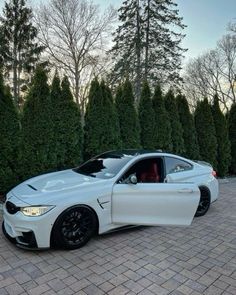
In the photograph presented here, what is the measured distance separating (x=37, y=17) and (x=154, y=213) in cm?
1897

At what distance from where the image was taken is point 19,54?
60.0 feet

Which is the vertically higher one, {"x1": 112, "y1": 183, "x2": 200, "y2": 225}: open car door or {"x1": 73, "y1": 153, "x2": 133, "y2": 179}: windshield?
{"x1": 73, "y1": 153, "x2": 133, "y2": 179}: windshield

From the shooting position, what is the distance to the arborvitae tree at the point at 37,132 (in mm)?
6109

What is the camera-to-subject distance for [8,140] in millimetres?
5977

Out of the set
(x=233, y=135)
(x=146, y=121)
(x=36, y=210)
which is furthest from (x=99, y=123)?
(x=233, y=135)

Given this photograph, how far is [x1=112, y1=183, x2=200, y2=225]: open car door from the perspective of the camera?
3.90 m

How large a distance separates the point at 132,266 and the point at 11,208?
1.83 meters

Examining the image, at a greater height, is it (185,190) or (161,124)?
(161,124)

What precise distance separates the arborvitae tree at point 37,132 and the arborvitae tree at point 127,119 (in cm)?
231

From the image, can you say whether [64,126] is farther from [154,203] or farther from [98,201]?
[154,203]

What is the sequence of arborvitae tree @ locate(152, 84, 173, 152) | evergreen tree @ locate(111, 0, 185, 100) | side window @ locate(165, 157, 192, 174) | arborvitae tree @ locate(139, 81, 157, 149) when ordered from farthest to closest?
evergreen tree @ locate(111, 0, 185, 100) → arborvitae tree @ locate(152, 84, 173, 152) → arborvitae tree @ locate(139, 81, 157, 149) → side window @ locate(165, 157, 192, 174)

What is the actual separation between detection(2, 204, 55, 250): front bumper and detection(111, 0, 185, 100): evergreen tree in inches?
614

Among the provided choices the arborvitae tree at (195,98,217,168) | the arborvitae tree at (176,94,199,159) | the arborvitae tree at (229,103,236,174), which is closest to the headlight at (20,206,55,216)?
the arborvitae tree at (176,94,199,159)

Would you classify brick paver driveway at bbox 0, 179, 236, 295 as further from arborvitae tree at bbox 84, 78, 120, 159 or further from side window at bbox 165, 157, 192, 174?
arborvitae tree at bbox 84, 78, 120, 159
